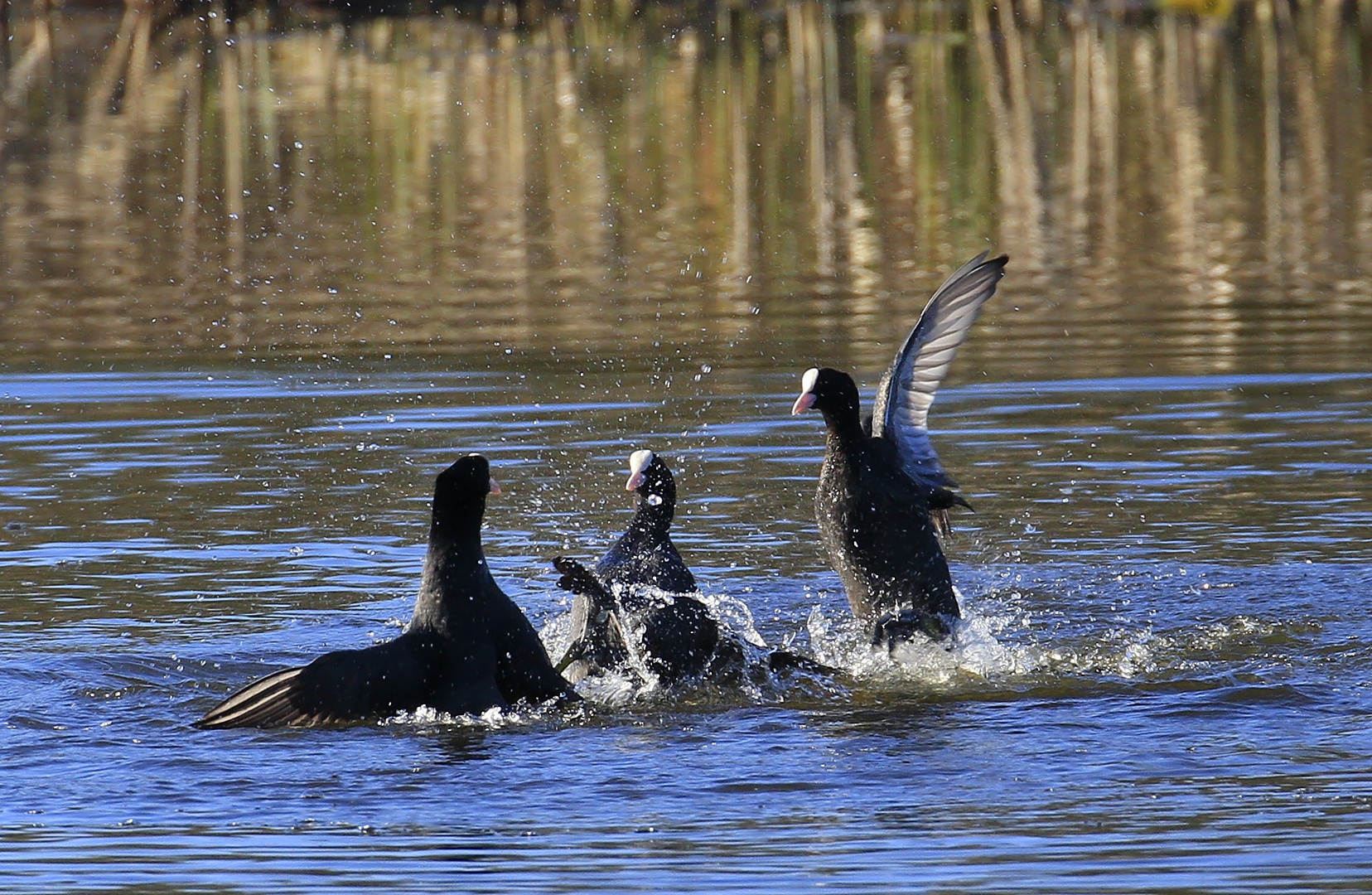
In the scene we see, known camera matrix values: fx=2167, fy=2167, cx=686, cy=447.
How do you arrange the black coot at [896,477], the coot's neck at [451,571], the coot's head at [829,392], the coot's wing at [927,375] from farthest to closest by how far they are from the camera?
the coot's wing at [927,375]
the black coot at [896,477]
the coot's head at [829,392]
the coot's neck at [451,571]

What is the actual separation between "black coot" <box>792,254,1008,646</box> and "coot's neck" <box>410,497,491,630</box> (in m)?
1.13

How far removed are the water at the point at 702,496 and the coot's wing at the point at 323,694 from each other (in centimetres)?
8

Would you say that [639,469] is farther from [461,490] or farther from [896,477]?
[896,477]

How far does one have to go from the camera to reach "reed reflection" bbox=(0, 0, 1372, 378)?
12.2 meters

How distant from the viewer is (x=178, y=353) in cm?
1162

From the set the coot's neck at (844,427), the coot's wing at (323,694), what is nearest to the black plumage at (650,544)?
the coot's neck at (844,427)

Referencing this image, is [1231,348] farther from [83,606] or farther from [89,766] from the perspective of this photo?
[89,766]

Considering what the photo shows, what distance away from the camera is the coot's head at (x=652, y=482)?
20.9 feet

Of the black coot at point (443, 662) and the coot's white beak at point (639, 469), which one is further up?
the coot's white beak at point (639, 469)

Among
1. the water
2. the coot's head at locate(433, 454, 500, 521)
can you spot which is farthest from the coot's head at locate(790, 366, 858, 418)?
the coot's head at locate(433, 454, 500, 521)

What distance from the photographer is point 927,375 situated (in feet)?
22.4

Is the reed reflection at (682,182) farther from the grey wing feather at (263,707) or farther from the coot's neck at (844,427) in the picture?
the grey wing feather at (263,707)

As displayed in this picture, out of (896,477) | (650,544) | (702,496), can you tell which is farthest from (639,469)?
(702,496)

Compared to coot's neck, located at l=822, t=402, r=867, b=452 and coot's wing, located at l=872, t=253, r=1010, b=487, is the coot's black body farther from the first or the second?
coot's wing, located at l=872, t=253, r=1010, b=487
